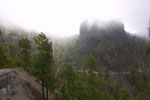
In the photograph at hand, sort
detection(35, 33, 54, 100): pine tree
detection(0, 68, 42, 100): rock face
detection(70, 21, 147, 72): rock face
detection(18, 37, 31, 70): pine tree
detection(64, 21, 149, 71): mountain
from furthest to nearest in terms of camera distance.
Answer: detection(64, 21, 149, 71): mountain
detection(70, 21, 147, 72): rock face
detection(18, 37, 31, 70): pine tree
detection(35, 33, 54, 100): pine tree
detection(0, 68, 42, 100): rock face

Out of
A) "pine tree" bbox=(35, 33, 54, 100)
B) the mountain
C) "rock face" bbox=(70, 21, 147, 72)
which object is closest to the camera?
"pine tree" bbox=(35, 33, 54, 100)

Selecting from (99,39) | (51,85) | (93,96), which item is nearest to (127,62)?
(99,39)

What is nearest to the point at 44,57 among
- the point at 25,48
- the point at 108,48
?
the point at 25,48

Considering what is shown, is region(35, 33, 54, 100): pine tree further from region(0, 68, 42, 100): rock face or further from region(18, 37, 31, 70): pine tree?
region(18, 37, 31, 70): pine tree

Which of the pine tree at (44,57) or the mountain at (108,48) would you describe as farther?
the mountain at (108,48)

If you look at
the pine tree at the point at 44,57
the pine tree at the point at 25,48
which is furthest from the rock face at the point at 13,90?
the pine tree at the point at 25,48

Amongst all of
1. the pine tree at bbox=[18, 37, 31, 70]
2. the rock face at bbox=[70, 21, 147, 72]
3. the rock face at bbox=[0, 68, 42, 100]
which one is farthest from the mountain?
the rock face at bbox=[0, 68, 42, 100]

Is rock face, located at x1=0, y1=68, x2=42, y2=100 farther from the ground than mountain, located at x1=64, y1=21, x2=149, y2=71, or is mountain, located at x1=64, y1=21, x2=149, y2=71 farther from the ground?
mountain, located at x1=64, y1=21, x2=149, y2=71

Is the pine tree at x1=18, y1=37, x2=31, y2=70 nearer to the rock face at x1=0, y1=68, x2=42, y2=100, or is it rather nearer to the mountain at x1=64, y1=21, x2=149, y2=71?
the rock face at x1=0, y1=68, x2=42, y2=100

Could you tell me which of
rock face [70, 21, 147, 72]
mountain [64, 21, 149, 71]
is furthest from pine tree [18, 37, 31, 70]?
rock face [70, 21, 147, 72]

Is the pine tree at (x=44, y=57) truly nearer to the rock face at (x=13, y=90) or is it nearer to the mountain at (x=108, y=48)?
the rock face at (x=13, y=90)

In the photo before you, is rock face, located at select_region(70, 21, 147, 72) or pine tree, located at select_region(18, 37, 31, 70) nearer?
pine tree, located at select_region(18, 37, 31, 70)

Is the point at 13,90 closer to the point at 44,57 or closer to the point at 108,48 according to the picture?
the point at 44,57

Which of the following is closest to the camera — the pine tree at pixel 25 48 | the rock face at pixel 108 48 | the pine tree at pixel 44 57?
the pine tree at pixel 44 57
